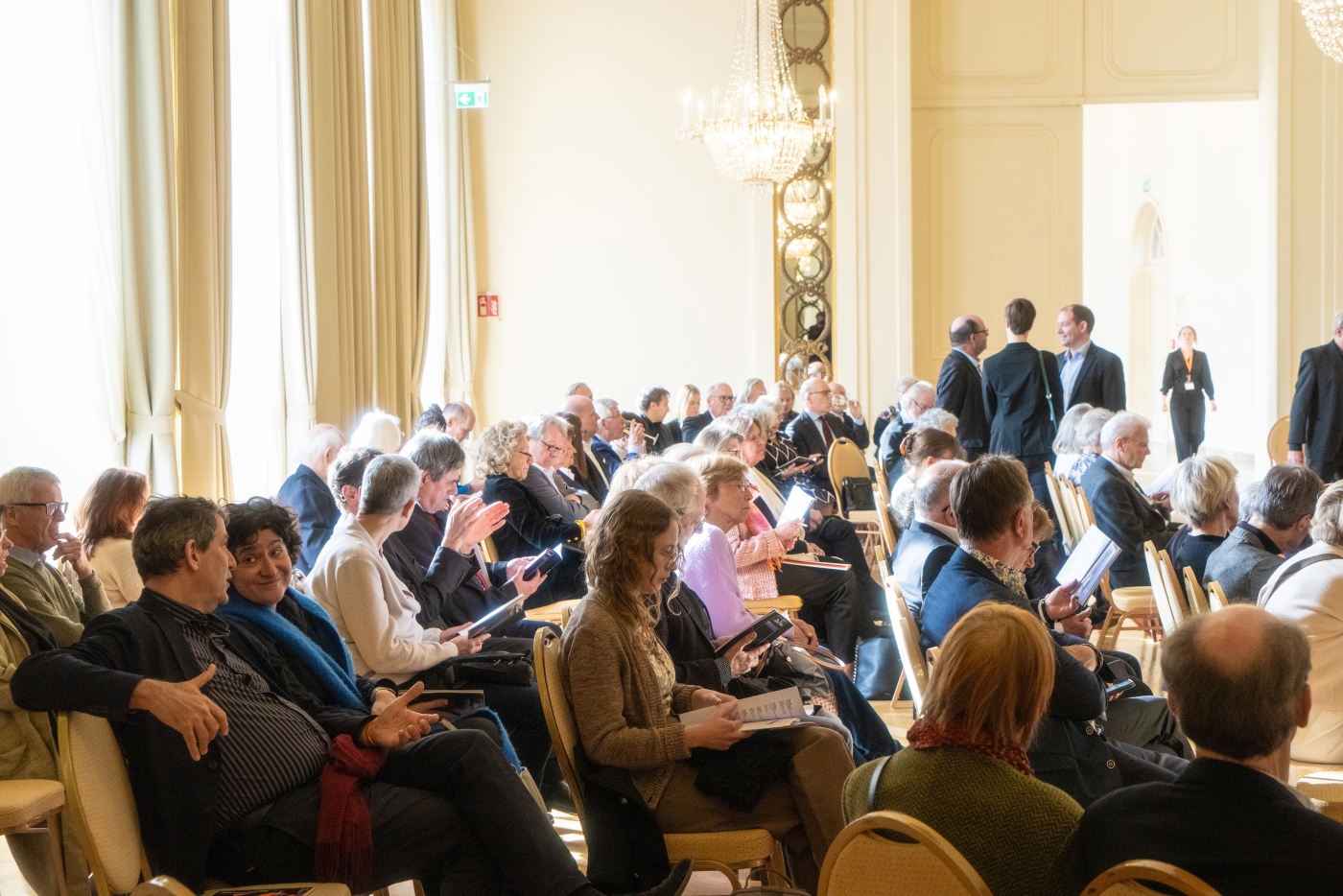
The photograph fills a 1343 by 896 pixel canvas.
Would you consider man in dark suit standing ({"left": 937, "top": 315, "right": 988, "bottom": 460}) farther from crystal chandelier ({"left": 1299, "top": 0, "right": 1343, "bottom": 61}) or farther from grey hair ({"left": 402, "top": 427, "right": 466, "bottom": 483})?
grey hair ({"left": 402, "top": 427, "right": 466, "bottom": 483})

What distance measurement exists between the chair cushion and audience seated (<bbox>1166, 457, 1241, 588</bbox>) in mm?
3714

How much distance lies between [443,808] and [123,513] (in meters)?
1.95

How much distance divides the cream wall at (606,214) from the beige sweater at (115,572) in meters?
8.01

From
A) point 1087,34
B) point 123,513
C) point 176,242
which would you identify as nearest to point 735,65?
point 1087,34

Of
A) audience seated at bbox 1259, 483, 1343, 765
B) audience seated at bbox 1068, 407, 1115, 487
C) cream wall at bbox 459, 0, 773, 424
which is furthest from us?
cream wall at bbox 459, 0, 773, 424

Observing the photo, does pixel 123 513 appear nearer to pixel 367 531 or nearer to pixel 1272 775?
pixel 367 531

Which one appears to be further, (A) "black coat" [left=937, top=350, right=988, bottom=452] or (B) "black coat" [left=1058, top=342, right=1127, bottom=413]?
(A) "black coat" [left=937, top=350, right=988, bottom=452]

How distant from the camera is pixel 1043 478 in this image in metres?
7.53

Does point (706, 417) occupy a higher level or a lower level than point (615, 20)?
lower

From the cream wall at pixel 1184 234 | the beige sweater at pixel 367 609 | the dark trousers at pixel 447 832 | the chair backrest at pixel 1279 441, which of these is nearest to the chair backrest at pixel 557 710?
the dark trousers at pixel 447 832

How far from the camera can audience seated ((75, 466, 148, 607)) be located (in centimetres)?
401

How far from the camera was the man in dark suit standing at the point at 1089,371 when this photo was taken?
25.7 ft

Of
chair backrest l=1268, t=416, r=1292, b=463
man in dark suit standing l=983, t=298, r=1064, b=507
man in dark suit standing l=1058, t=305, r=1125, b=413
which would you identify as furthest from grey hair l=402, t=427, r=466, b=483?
chair backrest l=1268, t=416, r=1292, b=463

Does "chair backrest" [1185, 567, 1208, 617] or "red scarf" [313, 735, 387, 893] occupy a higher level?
"chair backrest" [1185, 567, 1208, 617]
